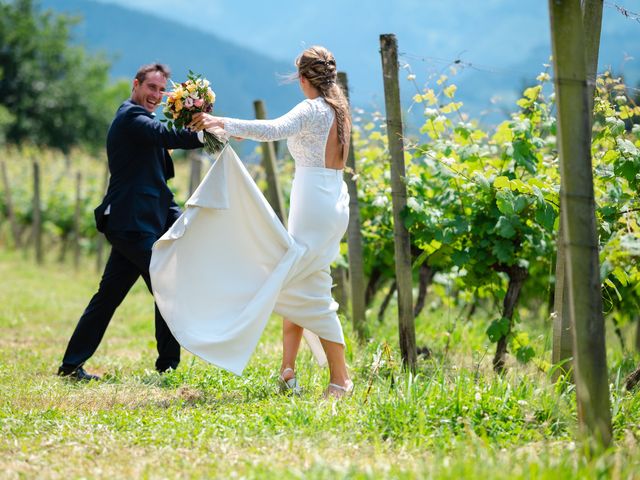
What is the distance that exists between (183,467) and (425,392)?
4.36ft

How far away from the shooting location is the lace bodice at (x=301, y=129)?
A: 475 cm

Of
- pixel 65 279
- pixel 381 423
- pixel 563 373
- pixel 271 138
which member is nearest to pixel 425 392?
pixel 381 423

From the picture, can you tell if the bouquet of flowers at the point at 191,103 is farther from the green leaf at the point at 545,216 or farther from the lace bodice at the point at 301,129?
the green leaf at the point at 545,216

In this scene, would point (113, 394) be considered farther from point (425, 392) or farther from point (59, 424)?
point (425, 392)

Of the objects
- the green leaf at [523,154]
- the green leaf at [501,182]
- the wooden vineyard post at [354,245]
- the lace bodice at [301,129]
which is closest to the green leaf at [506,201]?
the green leaf at [501,182]

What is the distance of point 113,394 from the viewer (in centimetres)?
507

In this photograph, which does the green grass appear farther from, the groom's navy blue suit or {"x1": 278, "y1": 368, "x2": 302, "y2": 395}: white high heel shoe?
the groom's navy blue suit

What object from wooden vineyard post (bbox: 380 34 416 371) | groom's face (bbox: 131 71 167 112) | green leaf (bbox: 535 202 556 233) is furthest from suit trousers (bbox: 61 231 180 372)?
green leaf (bbox: 535 202 556 233)

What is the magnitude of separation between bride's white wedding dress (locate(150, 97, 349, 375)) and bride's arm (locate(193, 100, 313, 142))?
17 millimetres

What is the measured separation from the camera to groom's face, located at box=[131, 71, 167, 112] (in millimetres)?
5609

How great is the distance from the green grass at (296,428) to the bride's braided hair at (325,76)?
57.1 inches

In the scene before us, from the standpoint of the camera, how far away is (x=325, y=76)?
4.99m

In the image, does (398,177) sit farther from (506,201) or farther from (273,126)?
(273,126)

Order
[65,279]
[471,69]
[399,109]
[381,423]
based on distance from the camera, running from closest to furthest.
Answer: [381,423] < [399,109] < [471,69] < [65,279]
